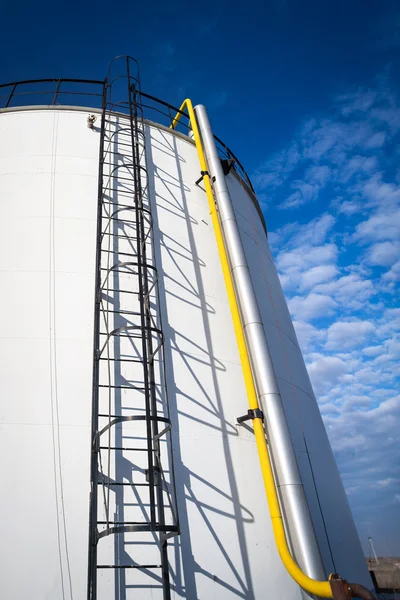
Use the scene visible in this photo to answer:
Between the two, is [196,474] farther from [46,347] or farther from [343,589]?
[46,347]

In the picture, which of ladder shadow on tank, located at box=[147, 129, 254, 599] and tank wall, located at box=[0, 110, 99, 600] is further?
ladder shadow on tank, located at box=[147, 129, 254, 599]

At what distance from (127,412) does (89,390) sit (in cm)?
56

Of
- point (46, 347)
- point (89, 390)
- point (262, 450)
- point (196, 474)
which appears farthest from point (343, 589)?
point (46, 347)

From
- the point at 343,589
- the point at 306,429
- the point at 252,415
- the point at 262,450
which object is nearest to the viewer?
the point at 343,589

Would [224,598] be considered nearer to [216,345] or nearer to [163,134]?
[216,345]

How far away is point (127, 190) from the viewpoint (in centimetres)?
704

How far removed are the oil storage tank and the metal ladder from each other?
2 centimetres

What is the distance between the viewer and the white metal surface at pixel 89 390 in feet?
13.5

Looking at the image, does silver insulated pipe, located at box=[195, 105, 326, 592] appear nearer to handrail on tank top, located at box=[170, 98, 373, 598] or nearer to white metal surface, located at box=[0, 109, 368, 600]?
handrail on tank top, located at box=[170, 98, 373, 598]

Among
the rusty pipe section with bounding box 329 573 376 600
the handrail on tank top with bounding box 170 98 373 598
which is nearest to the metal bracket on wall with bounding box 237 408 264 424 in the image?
the handrail on tank top with bounding box 170 98 373 598

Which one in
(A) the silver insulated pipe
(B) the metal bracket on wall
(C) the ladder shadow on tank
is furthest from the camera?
(B) the metal bracket on wall

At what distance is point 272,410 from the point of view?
5383 mm

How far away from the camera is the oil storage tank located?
4.06 m

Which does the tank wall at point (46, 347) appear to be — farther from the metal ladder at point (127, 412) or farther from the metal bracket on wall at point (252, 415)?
the metal bracket on wall at point (252, 415)
